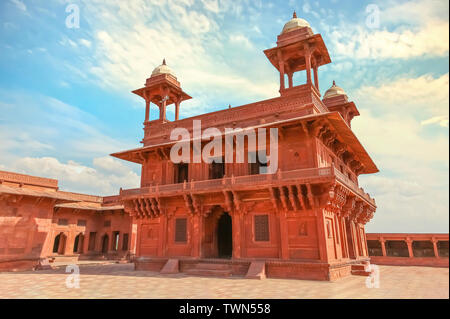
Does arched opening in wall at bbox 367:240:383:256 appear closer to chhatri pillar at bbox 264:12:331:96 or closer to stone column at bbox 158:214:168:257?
chhatri pillar at bbox 264:12:331:96

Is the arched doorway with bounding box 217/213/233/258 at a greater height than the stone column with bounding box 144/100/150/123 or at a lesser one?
lesser

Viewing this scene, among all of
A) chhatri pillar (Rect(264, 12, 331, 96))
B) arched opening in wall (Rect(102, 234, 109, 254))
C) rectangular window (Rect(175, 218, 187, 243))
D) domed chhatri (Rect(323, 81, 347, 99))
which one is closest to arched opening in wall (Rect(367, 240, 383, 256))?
domed chhatri (Rect(323, 81, 347, 99))

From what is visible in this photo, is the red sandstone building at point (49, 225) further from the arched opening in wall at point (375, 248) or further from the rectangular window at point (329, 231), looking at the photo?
the arched opening in wall at point (375, 248)

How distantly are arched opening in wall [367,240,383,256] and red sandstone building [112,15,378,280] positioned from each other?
8.76 m

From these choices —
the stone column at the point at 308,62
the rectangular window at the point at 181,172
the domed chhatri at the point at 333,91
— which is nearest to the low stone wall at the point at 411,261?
the domed chhatri at the point at 333,91

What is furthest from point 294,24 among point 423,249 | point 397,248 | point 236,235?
point 423,249

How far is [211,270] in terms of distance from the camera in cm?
1454

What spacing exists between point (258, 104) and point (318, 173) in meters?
5.89

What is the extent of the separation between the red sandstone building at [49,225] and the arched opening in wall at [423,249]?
1040 inches

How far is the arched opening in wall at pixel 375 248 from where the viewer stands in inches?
1109

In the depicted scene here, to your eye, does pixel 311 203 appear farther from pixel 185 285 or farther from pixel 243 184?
pixel 185 285

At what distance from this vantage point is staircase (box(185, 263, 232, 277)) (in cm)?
1414

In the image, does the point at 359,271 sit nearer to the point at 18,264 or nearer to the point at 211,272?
the point at 211,272
